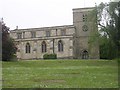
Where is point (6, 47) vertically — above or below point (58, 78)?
above

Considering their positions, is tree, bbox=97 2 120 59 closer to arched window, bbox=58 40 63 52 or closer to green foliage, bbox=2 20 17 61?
green foliage, bbox=2 20 17 61

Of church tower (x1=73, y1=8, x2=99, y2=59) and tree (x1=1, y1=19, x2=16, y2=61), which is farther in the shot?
church tower (x1=73, y1=8, x2=99, y2=59)

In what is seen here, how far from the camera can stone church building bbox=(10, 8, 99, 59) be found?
79688mm

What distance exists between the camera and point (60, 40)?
265 feet

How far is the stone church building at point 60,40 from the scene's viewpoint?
79688 millimetres

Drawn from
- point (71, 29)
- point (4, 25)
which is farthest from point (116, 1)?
point (71, 29)

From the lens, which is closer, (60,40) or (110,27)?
(110,27)

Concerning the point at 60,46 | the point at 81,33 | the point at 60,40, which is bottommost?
the point at 60,46

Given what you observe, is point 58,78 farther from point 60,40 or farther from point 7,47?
point 60,40

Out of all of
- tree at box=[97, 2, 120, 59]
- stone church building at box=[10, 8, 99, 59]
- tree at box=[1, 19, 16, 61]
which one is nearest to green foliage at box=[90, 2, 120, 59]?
tree at box=[97, 2, 120, 59]

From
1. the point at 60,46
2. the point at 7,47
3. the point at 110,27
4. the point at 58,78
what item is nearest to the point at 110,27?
the point at 110,27

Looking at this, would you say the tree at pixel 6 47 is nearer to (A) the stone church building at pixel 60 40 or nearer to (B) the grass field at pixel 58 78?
(B) the grass field at pixel 58 78

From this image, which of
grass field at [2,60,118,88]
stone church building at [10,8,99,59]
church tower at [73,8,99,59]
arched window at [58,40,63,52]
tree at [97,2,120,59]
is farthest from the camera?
church tower at [73,8,99,59]

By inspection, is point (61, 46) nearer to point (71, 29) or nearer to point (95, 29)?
point (71, 29)
